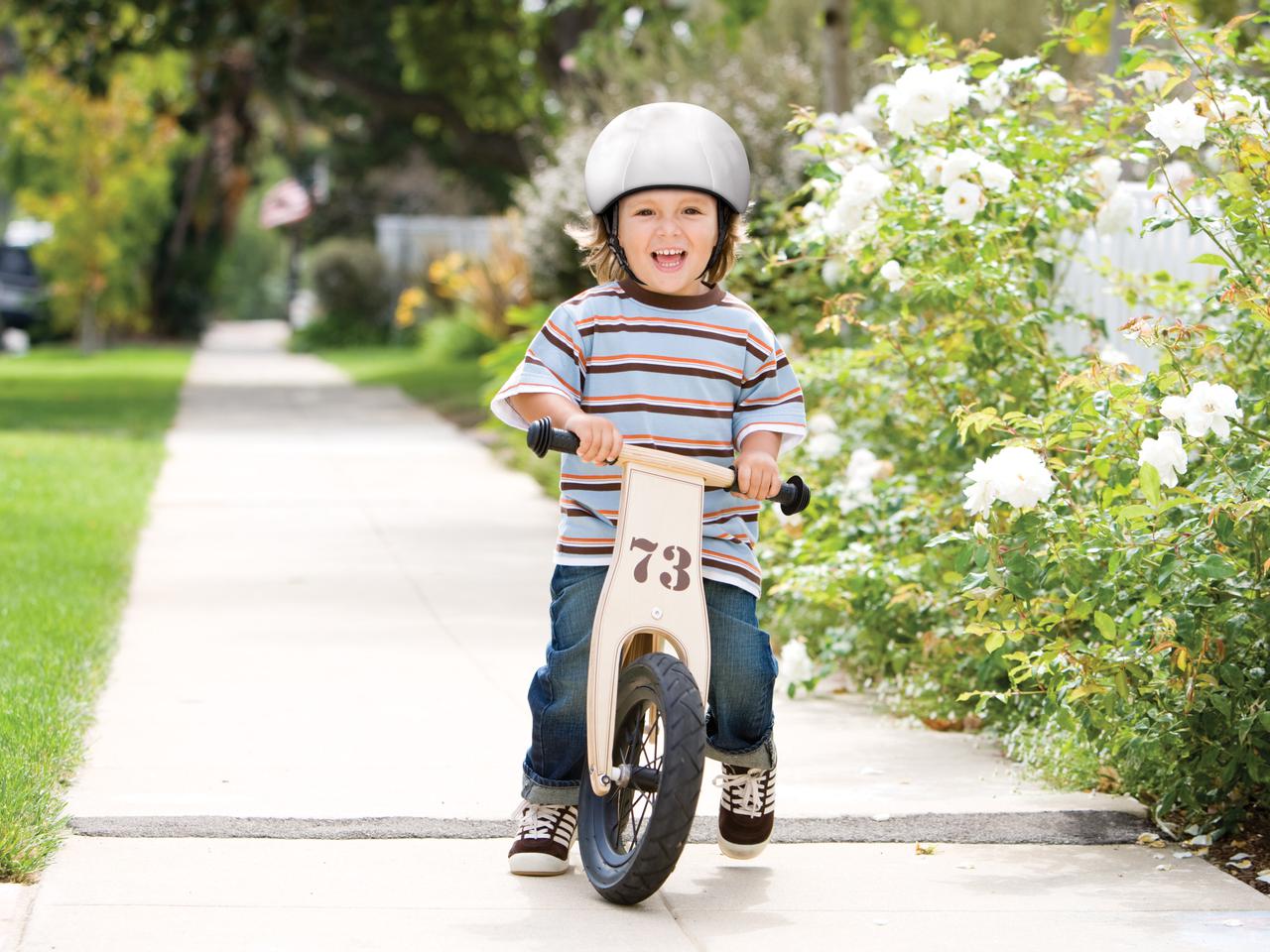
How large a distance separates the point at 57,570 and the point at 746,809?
4.57 meters

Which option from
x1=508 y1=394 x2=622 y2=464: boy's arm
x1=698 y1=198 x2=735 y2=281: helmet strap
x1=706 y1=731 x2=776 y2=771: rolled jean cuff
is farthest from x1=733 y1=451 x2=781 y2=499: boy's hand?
x1=706 y1=731 x2=776 y2=771: rolled jean cuff

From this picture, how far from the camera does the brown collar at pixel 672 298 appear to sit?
158 inches

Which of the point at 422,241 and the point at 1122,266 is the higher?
the point at 1122,266

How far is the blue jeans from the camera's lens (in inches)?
157

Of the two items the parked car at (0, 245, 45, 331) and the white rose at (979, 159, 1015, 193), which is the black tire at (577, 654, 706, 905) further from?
the parked car at (0, 245, 45, 331)

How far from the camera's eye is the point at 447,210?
126ft

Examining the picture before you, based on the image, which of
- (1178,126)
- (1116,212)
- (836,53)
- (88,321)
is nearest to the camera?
(1178,126)

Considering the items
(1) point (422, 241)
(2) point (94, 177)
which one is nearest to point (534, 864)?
(2) point (94, 177)

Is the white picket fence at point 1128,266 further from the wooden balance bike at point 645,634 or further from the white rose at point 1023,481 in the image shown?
the wooden balance bike at point 645,634

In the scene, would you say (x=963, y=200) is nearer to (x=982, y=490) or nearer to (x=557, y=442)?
(x=982, y=490)

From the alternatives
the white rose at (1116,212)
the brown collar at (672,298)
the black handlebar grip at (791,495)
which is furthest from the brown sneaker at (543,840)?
the white rose at (1116,212)

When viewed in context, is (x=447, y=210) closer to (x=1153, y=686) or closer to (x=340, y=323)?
(x=340, y=323)

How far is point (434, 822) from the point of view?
175 inches

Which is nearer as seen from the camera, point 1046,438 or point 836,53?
point 1046,438
